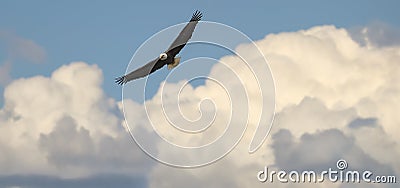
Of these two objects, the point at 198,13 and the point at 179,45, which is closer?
the point at 179,45

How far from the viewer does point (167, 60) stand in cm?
9144

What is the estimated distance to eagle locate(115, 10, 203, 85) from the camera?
299 ft

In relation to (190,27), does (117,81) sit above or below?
below

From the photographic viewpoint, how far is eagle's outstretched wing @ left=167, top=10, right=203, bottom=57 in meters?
92.0

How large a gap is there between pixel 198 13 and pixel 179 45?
8.38 m

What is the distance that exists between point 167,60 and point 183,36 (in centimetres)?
554

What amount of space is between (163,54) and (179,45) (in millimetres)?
3425

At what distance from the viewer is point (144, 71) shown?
9412cm

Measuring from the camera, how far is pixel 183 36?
95500 millimetres

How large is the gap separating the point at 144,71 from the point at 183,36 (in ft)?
22.4

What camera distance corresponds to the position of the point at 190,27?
97.7m

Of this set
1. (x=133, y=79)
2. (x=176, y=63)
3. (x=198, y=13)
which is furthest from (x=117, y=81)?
(x=198, y=13)

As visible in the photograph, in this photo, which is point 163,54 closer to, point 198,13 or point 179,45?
point 179,45

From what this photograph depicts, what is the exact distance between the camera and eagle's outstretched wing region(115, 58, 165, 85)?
303 feet
